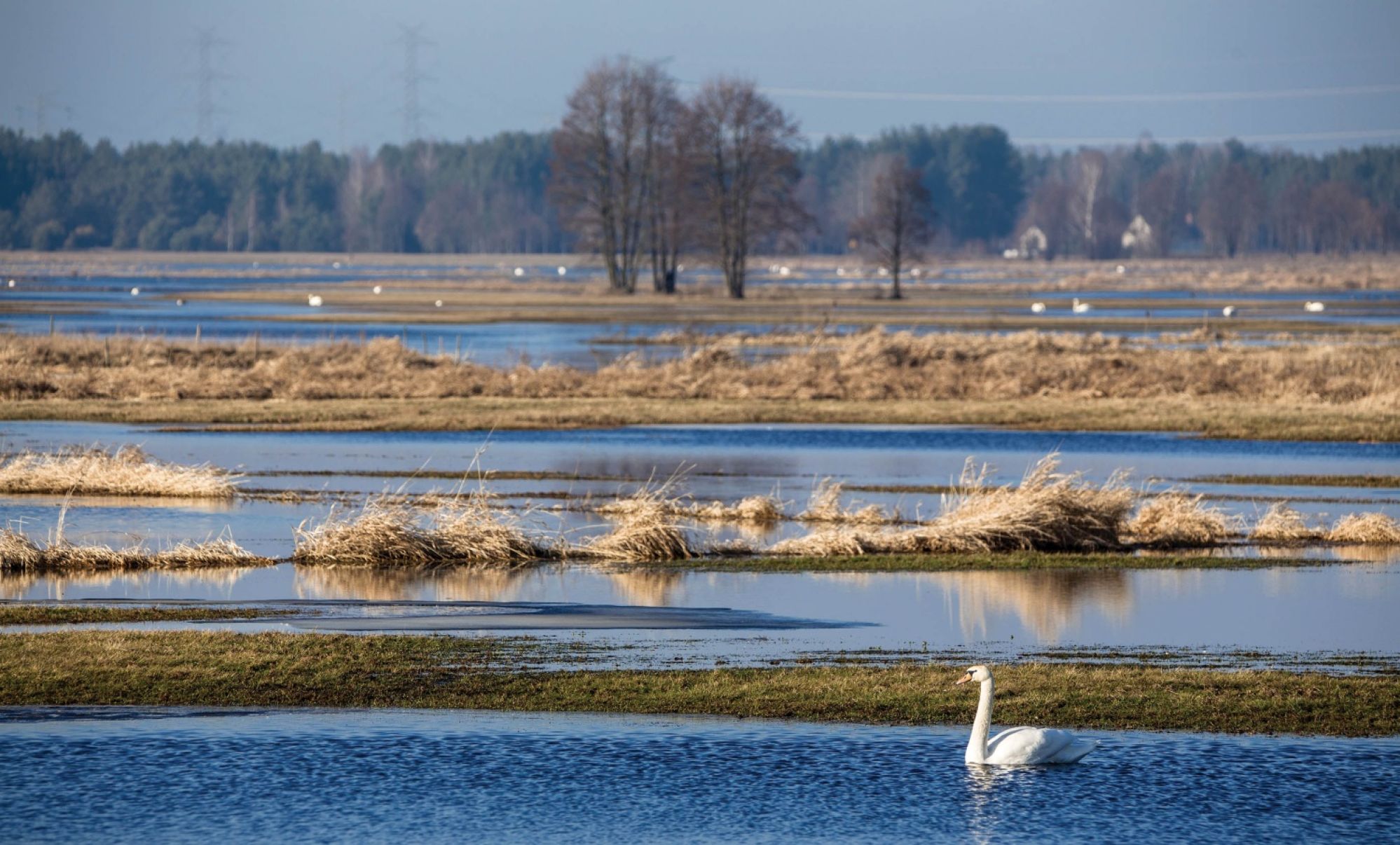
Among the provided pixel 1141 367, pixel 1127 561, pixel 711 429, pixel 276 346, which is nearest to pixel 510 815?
pixel 1127 561

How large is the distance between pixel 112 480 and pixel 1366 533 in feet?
65.2

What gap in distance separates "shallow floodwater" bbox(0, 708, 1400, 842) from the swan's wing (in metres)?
0.11

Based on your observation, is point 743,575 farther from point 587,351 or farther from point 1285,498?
point 587,351

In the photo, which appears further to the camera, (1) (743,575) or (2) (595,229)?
(2) (595,229)

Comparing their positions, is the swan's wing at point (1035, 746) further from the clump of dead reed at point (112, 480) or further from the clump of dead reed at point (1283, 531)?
the clump of dead reed at point (112, 480)

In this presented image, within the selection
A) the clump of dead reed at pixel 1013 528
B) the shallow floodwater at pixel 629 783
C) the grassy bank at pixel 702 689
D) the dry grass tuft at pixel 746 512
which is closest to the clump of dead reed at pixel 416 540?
the clump of dead reed at pixel 1013 528

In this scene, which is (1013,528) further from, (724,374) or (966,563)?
(724,374)

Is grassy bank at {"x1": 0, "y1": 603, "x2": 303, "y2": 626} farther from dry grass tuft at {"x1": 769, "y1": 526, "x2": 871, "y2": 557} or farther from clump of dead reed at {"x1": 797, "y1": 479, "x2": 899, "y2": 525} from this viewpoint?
clump of dead reed at {"x1": 797, "y1": 479, "x2": 899, "y2": 525}

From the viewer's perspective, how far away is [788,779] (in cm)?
1350

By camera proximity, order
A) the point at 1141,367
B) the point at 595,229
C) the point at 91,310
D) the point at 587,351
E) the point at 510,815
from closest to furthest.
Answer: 1. the point at 510,815
2. the point at 1141,367
3. the point at 587,351
4. the point at 91,310
5. the point at 595,229

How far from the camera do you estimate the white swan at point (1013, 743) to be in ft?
44.2

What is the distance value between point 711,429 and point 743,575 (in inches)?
813

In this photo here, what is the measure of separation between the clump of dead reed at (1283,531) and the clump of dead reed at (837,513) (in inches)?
215

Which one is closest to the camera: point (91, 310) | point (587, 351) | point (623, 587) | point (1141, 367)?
point (623, 587)
